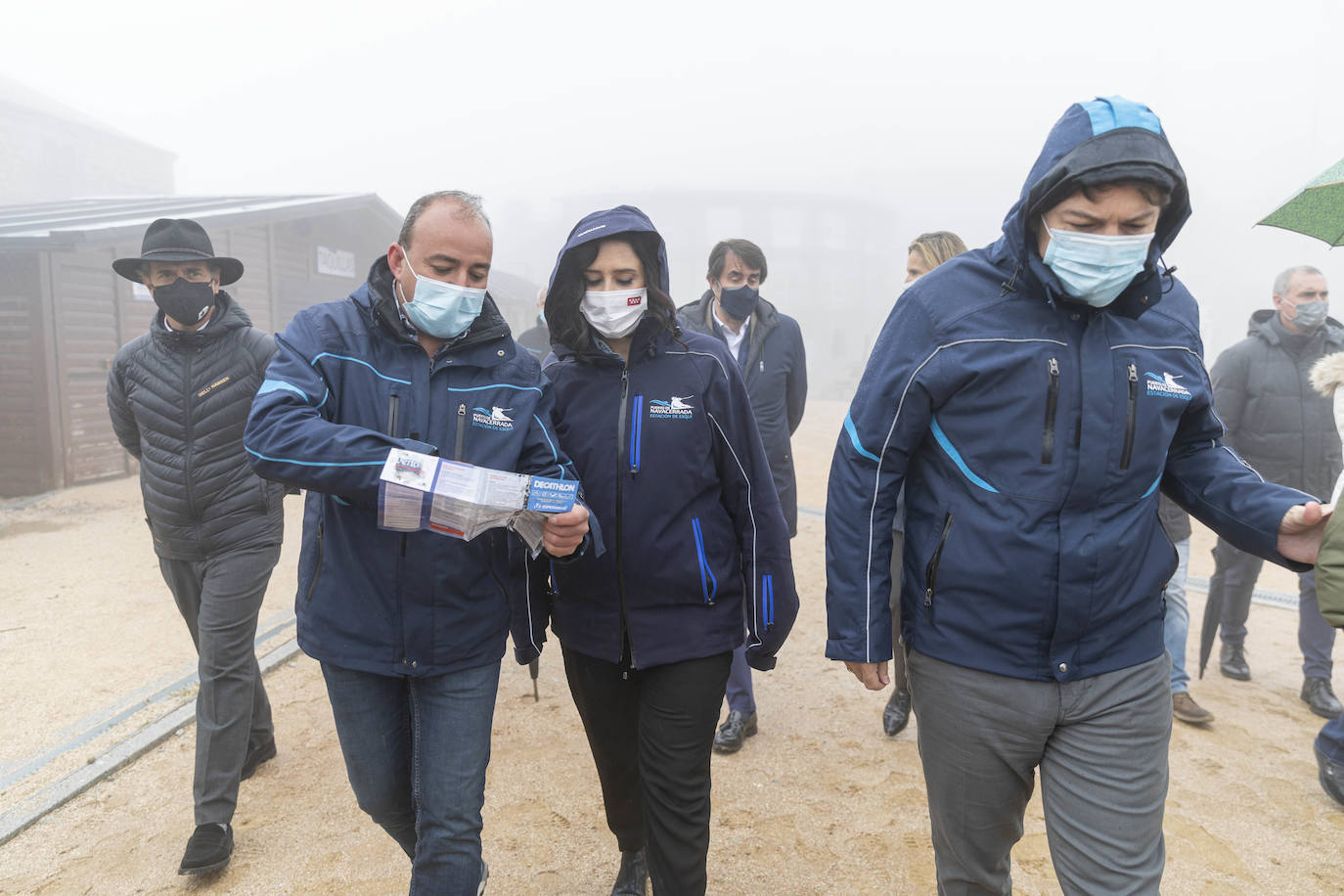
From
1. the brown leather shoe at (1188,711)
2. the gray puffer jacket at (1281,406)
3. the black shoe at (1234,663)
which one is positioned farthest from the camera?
the black shoe at (1234,663)

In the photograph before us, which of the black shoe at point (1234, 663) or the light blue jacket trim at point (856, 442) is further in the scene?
the black shoe at point (1234, 663)

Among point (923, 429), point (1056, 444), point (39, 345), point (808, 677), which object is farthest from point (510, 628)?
point (39, 345)

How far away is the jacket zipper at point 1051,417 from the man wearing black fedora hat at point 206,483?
9.14 feet

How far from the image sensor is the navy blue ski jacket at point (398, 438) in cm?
224

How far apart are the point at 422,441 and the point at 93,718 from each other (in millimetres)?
3594

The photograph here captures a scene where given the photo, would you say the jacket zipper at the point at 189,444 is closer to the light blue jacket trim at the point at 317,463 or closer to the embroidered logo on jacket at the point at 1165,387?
the light blue jacket trim at the point at 317,463

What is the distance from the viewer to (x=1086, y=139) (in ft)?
6.07

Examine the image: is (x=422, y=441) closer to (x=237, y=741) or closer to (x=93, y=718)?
(x=237, y=741)

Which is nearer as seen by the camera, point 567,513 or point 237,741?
point 567,513

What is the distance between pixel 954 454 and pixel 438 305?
4.63 ft

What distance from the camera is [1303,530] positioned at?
1.98m

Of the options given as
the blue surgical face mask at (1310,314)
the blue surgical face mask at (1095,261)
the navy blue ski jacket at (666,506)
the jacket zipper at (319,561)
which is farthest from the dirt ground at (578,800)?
Result: the blue surgical face mask at (1095,261)

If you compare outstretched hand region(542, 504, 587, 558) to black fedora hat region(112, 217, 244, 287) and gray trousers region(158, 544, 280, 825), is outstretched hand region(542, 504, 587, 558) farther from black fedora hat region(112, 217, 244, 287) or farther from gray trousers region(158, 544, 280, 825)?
black fedora hat region(112, 217, 244, 287)

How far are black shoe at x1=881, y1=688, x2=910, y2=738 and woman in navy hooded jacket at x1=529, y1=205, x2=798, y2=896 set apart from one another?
6.69ft
